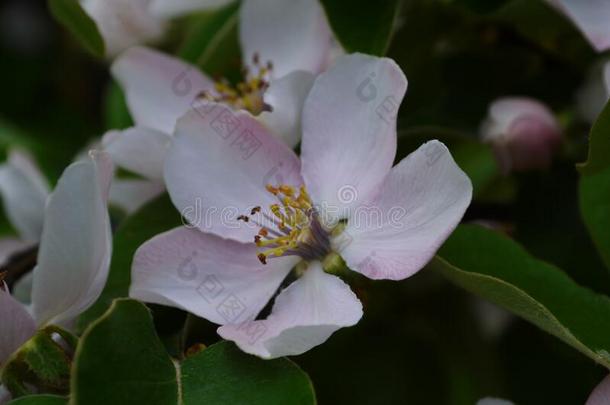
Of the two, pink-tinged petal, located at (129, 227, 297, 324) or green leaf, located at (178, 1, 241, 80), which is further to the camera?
green leaf, located at (178, 1, 241, 80)

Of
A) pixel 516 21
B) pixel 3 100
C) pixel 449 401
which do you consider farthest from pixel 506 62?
pixel 3 100

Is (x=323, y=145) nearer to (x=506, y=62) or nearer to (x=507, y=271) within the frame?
(x=507, y=271)

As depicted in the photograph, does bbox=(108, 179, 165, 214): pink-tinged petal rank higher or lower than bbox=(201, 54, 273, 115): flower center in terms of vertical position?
lower

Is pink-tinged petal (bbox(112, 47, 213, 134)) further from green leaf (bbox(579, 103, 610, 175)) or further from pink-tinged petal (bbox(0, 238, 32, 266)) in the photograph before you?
green leaf (bbox(579, 103, 610, 175))

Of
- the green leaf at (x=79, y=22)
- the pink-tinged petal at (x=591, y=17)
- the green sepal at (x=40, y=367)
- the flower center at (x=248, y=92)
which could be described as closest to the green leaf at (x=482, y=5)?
the pink-tinged petal at (x=591, y=17)

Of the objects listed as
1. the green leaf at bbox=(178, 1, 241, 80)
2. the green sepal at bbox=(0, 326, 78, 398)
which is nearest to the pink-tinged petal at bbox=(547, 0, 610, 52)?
the green leaf at bbox=(178, 1, 241, 80)

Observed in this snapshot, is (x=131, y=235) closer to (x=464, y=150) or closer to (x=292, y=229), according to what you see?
(x=292, y=229)
